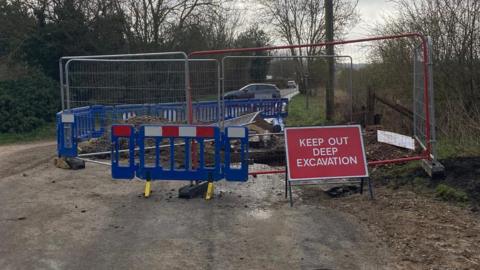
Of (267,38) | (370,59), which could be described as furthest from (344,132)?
(267,38)

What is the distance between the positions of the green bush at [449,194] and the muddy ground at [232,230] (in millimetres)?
157

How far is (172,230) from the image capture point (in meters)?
6.30

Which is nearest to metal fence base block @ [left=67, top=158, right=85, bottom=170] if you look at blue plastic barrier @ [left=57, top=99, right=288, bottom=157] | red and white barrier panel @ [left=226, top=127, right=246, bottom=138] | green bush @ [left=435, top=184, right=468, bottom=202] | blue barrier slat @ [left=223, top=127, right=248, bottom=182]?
blue plastic barrier @ [left=57, top=99, right=288, bottom=157]

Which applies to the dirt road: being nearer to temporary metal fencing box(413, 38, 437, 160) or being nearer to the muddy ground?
the muddy ground

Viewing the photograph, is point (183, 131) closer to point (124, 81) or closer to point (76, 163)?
point (76, 163)

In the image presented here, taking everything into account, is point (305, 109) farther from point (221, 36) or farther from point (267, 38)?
point (267, 38)

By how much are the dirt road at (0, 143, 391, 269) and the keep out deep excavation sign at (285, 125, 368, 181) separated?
47 cm

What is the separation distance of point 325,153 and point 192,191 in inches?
78.7

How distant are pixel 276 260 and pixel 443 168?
12.1 feet

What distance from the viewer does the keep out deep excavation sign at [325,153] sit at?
7495 mm

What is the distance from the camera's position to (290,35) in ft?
142

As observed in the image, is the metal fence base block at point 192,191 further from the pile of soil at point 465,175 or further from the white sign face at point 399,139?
the pile of soil at point 465,175

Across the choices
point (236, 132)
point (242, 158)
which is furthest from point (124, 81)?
point (242, 158)

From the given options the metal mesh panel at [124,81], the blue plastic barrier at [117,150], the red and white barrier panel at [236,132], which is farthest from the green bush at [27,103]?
the red and white barrier panel at [236,132]
